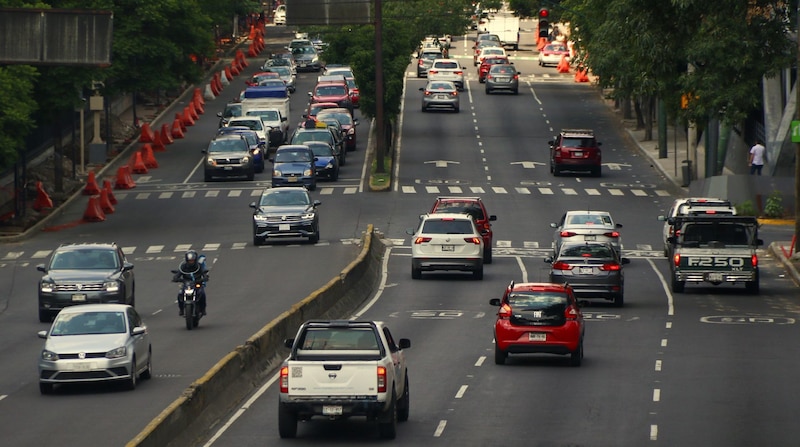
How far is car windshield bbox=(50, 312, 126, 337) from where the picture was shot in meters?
25.2

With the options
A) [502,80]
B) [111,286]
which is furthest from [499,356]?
[502,80]

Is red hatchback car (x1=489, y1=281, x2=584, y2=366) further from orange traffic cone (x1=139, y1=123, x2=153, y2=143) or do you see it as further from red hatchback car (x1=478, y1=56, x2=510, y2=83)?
red hatchback car (x1=478, y1=56, x2=510, y2=83)

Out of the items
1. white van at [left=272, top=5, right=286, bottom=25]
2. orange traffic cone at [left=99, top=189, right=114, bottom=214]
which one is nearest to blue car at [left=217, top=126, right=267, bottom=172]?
orange traffic cone at [left=99, top=189, right=114, bottom=214]

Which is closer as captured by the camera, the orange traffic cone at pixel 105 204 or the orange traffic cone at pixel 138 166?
the orange traffic cone at pixel 105 204

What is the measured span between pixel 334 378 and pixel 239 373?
4.68 meters

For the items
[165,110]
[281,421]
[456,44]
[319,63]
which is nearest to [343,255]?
[281,421]

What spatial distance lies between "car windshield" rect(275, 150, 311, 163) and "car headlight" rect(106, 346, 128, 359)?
119 ft

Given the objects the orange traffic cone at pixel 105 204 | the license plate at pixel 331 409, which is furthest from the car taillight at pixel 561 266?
the orange traffic cone at pixel 105 204

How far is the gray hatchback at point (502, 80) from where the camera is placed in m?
97.7

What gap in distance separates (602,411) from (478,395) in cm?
223

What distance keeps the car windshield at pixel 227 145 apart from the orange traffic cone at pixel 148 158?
5.75 meters

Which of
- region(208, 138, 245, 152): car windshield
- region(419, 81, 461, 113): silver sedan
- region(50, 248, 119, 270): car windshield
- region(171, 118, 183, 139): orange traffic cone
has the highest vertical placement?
region(419, 81, 461, 113): silver sedan

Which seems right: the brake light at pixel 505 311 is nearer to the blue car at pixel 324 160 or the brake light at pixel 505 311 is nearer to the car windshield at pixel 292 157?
the car windshield at pixel 292 157

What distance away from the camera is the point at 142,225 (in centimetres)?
5522
